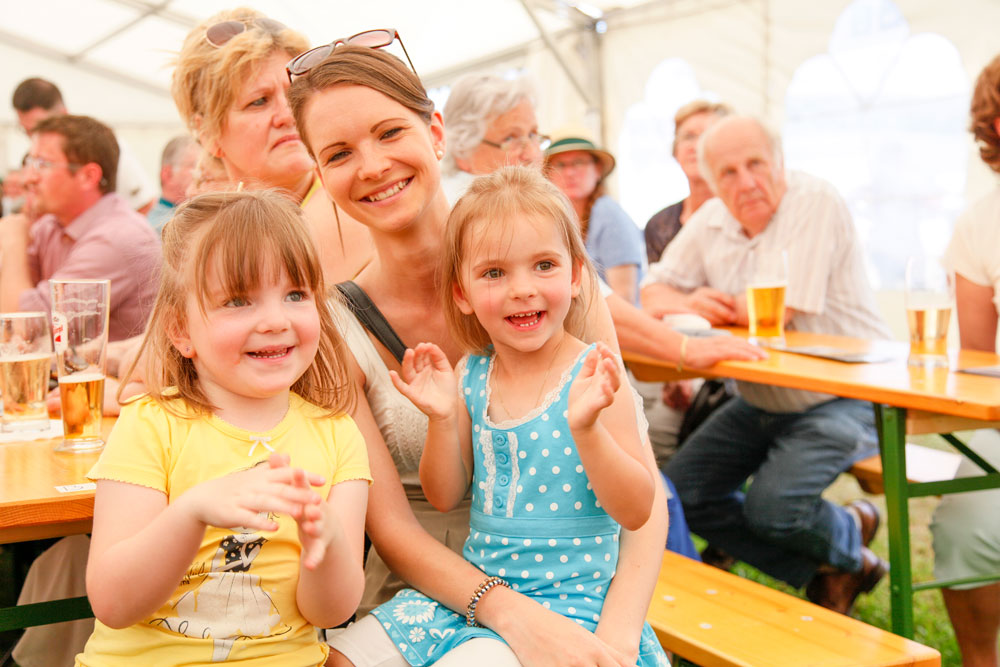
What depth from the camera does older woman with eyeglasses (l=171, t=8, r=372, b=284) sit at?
2.47 metres

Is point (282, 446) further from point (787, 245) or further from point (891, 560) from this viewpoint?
point (787, 245)

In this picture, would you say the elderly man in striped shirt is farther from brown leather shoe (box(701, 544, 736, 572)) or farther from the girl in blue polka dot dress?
the girl in blue polka dot dress

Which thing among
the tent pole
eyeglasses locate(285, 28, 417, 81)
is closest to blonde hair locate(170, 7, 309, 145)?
eyeglasses locate(285, 28, 417, 81)

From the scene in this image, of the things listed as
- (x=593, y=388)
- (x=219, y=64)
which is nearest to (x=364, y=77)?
(x=593, y=388)

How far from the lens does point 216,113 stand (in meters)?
2.53

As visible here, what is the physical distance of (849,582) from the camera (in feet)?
10.6

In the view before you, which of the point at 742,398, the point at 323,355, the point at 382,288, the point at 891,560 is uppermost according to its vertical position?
the point at 382,288

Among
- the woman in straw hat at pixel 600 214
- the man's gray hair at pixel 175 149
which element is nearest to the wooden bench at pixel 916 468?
the woman in straw hat at pixel 600 214

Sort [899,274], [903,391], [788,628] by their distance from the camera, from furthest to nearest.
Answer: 1. [899,274]
2. [903,391]
3. [788,628]

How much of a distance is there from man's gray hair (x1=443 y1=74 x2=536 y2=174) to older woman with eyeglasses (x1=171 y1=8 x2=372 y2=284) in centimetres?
120

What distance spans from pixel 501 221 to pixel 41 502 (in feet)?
2.87

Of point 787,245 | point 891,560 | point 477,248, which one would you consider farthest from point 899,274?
point 477,248

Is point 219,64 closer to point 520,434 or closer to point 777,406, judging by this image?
point 520,434

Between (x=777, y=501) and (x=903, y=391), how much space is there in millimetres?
929
